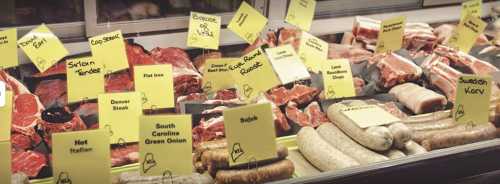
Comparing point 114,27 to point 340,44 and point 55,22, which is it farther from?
point 340,44

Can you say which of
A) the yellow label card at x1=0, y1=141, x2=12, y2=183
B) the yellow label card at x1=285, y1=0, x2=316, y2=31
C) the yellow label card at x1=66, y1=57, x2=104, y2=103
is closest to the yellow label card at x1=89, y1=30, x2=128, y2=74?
the yellow label card at x1=66, y1=57, x2=104, y2=103

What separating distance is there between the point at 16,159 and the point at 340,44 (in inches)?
77.7

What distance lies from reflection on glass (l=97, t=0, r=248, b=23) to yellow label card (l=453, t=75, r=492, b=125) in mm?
1254

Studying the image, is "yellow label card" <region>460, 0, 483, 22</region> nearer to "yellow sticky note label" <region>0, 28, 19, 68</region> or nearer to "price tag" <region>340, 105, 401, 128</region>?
"price tag" <region>340, 105, 401, 128</region>

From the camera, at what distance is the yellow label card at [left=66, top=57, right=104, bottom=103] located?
2.34 m

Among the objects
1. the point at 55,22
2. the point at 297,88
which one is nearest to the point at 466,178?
the point at 297,88

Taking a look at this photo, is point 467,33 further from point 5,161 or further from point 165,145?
point 5,161

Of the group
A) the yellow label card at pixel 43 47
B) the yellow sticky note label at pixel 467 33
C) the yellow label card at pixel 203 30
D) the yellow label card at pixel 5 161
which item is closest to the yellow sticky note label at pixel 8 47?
the yellow label card at pixel 43 47

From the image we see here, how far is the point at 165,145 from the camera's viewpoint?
1.94 metres

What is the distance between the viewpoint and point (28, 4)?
2777 millimetres

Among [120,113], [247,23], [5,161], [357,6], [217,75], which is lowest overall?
[5,161]

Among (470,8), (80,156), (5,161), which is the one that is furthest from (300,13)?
(5,161)

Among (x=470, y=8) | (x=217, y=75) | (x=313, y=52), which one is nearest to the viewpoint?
(x=217, y=75)

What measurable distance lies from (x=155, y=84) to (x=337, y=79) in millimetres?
903
